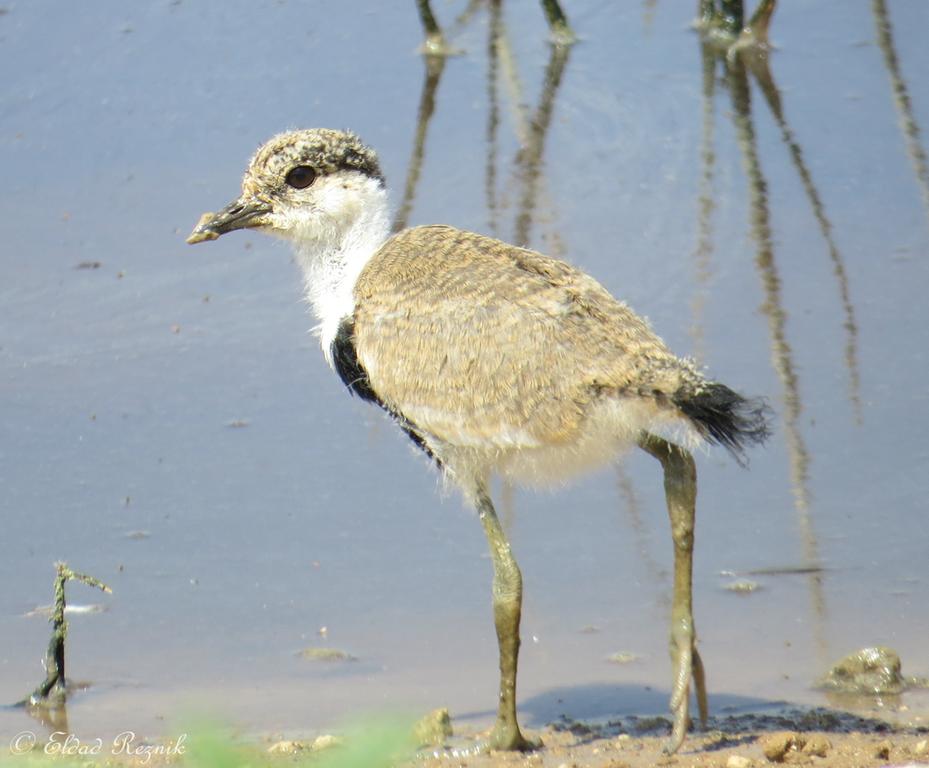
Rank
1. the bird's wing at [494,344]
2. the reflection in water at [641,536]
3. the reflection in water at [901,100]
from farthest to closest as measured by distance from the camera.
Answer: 1. the reflection in water at [901,100]
2. the reflection in water at [641,536]
3. the bird's wing at [494,344]

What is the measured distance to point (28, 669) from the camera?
5.28m

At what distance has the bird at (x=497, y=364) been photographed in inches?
177

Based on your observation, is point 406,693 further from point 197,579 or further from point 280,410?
point 280,410

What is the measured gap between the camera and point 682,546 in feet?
15.9

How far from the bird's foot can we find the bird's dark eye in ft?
5.77

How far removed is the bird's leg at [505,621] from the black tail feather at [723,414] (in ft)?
2.41

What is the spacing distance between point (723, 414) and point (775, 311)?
2.96 metres

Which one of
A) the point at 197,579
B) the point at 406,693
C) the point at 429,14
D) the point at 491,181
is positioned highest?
the point at 429,14

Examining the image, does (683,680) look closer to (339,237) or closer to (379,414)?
(339,237)

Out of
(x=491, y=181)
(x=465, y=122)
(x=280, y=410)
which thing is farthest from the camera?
(x=465, y=122)

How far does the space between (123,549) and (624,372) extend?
219 cm

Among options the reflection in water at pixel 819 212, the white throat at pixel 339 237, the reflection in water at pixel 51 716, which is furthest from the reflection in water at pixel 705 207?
the reflection in water at pixel 51 716

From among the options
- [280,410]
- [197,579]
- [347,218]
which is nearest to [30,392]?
[280,410]

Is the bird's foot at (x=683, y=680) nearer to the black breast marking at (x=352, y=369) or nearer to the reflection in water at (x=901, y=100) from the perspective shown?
the black breast marking at (x=352, y=369)
